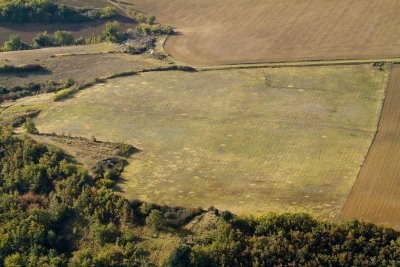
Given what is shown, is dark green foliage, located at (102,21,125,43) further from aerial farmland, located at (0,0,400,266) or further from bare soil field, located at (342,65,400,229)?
bare soil field, located at (342,65,400,229)

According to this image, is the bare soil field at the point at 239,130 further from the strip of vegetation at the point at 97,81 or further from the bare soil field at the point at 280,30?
the bare soil field at the point at 280,30

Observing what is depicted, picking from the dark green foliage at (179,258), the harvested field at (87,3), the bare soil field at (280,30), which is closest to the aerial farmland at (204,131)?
the dark green foliage at (179,258)

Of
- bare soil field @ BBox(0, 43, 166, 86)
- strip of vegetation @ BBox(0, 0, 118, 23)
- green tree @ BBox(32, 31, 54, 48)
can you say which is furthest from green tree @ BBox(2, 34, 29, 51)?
strip of vegetation @ BBox(0, 0, 118, 23)

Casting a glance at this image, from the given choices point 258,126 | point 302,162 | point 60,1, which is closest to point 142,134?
point 258,126

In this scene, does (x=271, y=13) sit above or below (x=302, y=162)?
above

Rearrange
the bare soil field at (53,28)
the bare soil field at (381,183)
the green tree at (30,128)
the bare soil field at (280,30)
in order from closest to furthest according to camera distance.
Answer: the bare soil field at (381,183), the green tree at (30,128), the bare soil field at (280,30), the bare soil field at (53,28)

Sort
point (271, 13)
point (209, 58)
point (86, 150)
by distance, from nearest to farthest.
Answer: point (86, 150)
point (209, 58)
point (271, 13)

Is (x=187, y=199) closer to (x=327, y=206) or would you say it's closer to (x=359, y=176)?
(x=327, y=206)

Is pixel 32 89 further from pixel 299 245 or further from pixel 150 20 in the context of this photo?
pixel 299 245
